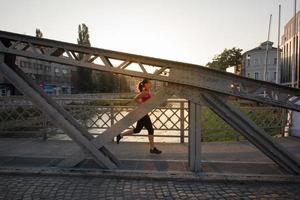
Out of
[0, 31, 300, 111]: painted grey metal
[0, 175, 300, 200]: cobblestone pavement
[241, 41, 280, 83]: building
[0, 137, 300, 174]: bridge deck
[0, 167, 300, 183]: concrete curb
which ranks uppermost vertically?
[241, 41, 280, 83]: building

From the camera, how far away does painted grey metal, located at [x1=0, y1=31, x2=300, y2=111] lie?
7056 mm

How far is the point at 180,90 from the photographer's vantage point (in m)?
7.24

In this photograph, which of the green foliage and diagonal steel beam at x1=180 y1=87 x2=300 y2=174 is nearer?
diagonal steel beam at x1=180 y1=87 x2=300 y2=174

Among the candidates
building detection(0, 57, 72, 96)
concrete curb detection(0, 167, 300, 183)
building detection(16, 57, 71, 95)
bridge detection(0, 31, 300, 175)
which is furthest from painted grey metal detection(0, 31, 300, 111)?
building detection(16, 57, 71, 95)

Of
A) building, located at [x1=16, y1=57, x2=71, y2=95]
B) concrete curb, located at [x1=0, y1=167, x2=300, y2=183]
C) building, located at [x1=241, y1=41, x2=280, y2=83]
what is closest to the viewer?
concrete curb, located at [x1=0, y1=167, x2=300, y2=183]

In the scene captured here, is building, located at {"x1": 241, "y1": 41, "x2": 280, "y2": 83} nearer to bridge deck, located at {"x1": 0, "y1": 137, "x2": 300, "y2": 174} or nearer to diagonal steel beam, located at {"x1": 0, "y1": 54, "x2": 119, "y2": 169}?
bridge deck, located at {"x1": 0, "y1": 137, "x2": 300, "y2": 174}

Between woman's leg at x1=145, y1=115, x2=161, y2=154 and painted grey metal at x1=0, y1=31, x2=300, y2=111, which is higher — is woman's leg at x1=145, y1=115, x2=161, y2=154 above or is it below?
below

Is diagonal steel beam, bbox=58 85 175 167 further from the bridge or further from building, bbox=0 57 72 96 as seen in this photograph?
building, bbox=0 57 72 96

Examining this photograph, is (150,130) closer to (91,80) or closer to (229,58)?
(91,80)

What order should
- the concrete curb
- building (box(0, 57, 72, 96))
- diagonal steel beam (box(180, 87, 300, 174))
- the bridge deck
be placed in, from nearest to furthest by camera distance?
1. the concrete curb
2. diagonal steel beam (box(180, 87, 300, 174))
3. the bridge deck
4. building (box(0, 57, 72, 96))

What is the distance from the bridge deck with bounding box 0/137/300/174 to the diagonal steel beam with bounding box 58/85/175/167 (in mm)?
581

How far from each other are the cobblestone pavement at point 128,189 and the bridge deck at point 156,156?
26.9 inches

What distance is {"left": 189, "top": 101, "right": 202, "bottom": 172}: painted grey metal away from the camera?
7.25 metres

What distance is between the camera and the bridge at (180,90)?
23.2 ft
